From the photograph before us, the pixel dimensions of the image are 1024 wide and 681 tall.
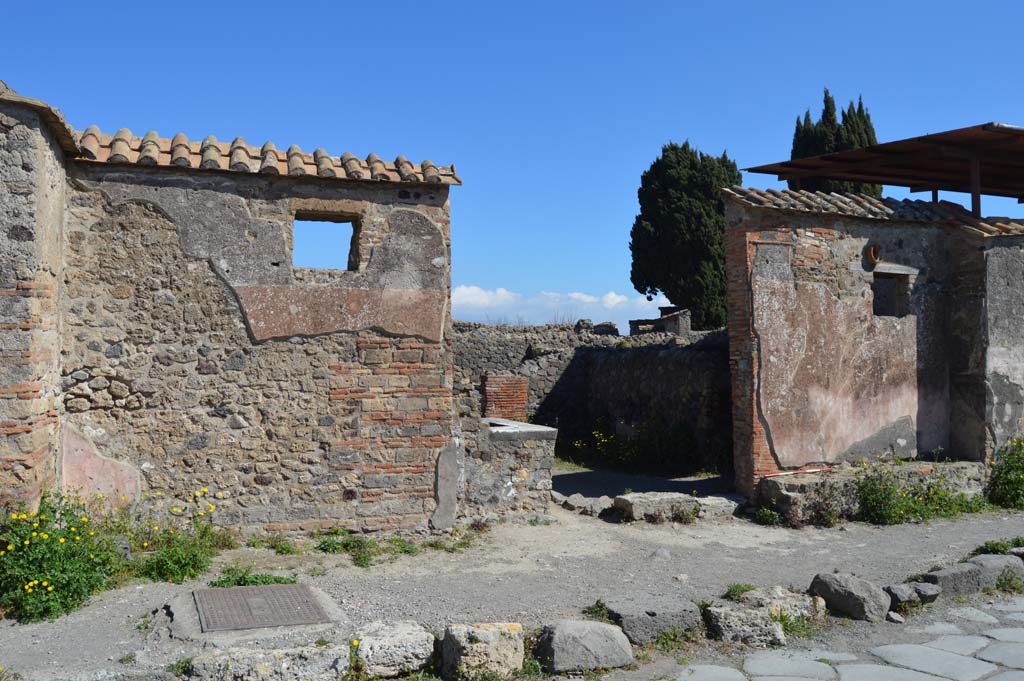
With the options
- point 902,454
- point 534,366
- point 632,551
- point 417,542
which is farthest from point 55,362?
point 534,366

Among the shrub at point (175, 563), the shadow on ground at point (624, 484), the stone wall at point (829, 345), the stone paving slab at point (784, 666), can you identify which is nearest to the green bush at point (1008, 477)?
the stone wall at point (829, 345)

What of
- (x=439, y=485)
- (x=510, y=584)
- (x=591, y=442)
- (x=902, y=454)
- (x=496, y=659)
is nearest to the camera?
(x=496, y=659)

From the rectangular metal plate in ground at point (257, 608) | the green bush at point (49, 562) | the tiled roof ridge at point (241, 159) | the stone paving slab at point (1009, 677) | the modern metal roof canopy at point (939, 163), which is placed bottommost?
the stone paving slab at point (1009, 677)

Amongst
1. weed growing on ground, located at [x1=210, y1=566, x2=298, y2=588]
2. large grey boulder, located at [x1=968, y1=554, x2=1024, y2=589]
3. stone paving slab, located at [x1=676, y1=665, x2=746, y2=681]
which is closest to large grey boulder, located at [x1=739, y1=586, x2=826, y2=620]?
stone paving slab, located at [x1=676, y1=665, x2=746, y2=681]

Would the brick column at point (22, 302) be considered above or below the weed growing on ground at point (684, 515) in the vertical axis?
above

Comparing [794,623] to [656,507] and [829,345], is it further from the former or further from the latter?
[829,345]

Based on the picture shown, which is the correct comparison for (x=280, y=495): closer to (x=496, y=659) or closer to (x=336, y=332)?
(x=336, y=332)

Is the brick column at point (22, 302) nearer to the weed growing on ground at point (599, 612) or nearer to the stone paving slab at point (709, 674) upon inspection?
the weed growing on ground at point (599, 612)

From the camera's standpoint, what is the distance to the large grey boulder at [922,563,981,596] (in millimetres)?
6039

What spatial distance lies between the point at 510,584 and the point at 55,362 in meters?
3.88

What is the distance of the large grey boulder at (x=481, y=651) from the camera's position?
4.48 metres

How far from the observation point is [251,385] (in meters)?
6.94

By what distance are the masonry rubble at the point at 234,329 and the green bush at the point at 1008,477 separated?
6.15 metres

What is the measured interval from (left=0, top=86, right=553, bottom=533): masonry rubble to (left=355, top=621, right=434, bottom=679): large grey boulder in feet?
8.67
